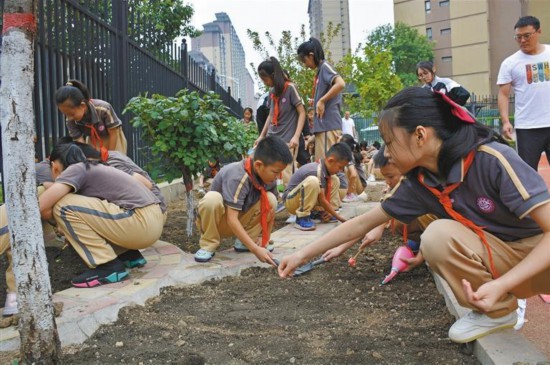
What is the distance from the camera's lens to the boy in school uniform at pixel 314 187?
514 cm


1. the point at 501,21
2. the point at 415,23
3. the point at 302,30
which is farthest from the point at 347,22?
the point at 302,30

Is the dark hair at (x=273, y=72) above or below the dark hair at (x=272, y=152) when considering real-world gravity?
above

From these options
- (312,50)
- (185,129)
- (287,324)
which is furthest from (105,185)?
(312,50)

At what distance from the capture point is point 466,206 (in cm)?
213

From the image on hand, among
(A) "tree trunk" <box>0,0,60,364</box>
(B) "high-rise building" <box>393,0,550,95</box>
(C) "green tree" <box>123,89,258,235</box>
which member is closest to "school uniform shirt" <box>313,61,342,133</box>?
(C) "green tree" <box>123,89,258,235</box>

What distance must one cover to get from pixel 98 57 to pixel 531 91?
3.98 meters

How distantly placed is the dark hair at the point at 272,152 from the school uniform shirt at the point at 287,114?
2.11m

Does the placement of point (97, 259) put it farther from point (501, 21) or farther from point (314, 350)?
point (501, 21)

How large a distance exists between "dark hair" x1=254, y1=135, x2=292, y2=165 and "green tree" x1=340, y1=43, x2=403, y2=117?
14711mm

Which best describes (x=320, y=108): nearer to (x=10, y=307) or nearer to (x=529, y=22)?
(x=529, y=22)

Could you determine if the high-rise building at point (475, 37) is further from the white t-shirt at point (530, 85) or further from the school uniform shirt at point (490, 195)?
the school uniform shirt at point (490, 195)

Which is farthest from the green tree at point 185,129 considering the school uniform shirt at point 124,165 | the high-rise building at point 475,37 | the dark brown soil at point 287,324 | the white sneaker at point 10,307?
the high-rise building at point 475,37

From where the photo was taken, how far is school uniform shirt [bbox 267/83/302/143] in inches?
225

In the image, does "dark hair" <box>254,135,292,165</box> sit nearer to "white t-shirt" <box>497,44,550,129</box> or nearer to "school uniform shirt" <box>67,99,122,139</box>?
"school uniform shirt" <box>67,99,122,139</box>
